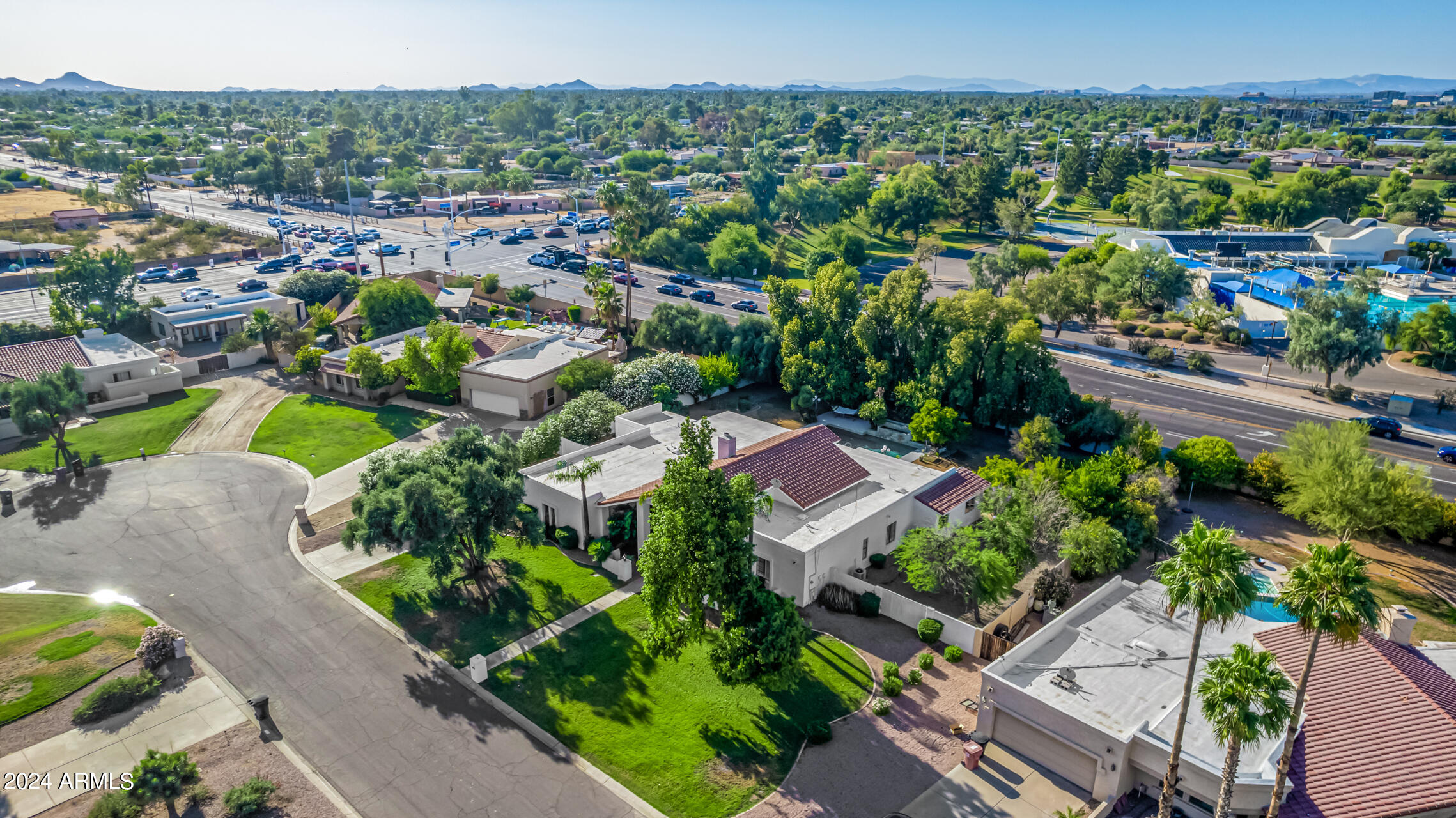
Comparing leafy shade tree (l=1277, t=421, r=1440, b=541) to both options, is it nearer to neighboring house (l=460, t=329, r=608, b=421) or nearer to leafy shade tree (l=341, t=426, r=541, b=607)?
leafy shade tree (l=341, t=426, r=541, b=607)

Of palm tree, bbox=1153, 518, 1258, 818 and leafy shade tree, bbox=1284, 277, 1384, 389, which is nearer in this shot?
palm tree, bbox=1153, 518, 1258, 818

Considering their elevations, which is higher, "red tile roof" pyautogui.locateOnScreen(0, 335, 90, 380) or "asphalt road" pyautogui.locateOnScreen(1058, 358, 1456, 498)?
"red tile roof" pyautogui.locateOnScreen(0, 335, 90, 380)

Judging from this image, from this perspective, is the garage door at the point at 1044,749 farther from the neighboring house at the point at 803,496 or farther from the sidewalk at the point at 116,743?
the sidewalk at the point at 116,743

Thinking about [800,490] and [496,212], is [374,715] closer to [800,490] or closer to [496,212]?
[800,490]

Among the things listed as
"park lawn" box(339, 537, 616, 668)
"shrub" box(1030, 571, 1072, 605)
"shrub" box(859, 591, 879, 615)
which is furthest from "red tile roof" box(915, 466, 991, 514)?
"park lawn" box(339, 537, 616, 668)

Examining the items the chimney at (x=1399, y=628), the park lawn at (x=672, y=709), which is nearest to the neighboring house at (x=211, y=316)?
the park lawn at (x=672, y=709)

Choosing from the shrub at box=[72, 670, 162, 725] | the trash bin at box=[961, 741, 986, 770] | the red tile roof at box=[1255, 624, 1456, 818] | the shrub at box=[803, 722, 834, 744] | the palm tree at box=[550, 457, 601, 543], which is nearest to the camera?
the red tile roof at box=[1255, 624, 1456, 818]

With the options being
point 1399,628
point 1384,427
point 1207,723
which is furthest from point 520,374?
point 1384,427
